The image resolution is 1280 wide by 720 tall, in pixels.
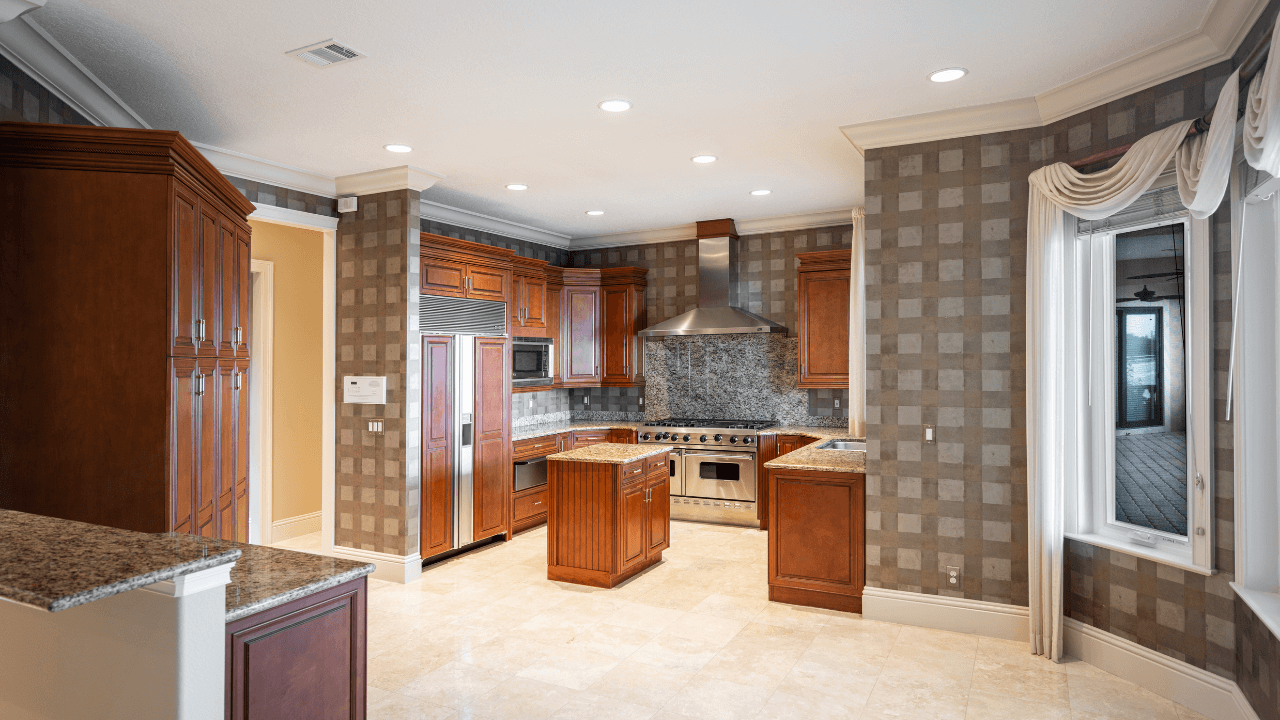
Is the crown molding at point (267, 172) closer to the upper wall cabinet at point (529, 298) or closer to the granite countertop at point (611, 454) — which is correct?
the upper wall cabinet at point (529, 298)

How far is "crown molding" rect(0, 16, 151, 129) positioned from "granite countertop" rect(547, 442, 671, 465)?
2.90 m

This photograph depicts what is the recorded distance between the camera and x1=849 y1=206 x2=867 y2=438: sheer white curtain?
5.71 metres

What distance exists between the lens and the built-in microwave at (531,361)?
6191mm

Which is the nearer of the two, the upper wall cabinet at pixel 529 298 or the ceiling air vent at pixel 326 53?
the ceiling air vent at pixel 326 53

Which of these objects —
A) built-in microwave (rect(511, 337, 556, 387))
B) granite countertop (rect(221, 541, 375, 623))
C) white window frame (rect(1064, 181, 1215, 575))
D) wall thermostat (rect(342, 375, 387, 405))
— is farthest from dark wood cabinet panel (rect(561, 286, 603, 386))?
granite countertop (rect(221, 541, 375, 623))

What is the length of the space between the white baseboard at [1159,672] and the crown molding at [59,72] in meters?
4.97

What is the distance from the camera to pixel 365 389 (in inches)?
195

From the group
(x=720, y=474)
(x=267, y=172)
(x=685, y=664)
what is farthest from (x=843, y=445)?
(x=267, y=172)

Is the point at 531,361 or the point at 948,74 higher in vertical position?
the point at 948,74

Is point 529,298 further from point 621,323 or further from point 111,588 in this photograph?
point 111,588

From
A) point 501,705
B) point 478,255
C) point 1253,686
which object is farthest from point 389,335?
point 1253,686

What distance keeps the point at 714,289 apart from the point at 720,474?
1672mm

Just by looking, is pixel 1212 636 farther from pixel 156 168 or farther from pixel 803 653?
pixel 156 168

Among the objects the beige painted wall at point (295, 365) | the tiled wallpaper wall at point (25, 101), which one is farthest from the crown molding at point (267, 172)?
the tiled wallpaper wall at point (25, 101)
